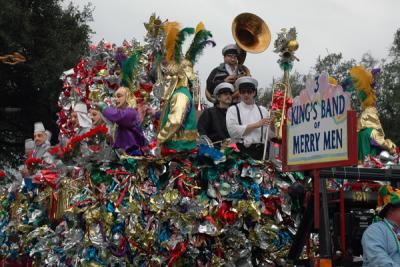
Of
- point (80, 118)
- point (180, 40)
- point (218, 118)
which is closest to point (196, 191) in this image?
point (180, 40)

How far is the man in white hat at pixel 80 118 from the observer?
1054 centimetres

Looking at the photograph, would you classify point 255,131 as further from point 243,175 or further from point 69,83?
point 69,83

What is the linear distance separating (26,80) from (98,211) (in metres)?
17.6

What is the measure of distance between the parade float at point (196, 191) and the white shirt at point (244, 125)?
A: 1.35ft

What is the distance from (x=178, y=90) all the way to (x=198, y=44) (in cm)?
56

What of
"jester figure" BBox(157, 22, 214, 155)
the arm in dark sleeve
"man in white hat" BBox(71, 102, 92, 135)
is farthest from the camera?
"man in white hat" BBox(71, 102, 92, 135)

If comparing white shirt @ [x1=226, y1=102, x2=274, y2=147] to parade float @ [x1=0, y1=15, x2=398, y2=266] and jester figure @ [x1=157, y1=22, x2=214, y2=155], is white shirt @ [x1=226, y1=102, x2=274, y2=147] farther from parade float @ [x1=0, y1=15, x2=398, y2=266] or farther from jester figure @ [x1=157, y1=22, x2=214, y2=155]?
jester figure @ [x1=157, y1=22, x2=214, y2=155]

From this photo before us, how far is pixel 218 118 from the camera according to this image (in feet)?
32.3

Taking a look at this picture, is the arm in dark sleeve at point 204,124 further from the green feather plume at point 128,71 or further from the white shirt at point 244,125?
the green feather plume at point 128,71

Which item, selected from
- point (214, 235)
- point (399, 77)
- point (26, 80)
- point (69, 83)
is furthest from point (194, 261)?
point (399, 77)

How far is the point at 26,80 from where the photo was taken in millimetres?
24406

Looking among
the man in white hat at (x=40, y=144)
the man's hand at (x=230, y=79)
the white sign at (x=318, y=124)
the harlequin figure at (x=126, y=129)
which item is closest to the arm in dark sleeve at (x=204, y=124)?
the man's hand at (x=230, y=79)

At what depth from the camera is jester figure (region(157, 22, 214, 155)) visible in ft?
25.7

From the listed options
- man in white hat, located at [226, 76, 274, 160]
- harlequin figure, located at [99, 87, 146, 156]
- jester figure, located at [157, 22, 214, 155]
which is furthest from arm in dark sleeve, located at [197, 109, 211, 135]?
jester figure, located at [157, 22, 214, 155]
